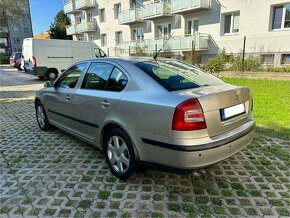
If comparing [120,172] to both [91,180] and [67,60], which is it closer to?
[91,180]

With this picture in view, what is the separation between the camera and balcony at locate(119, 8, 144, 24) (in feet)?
72.1

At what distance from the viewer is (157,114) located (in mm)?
2605

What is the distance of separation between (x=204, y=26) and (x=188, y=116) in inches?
658

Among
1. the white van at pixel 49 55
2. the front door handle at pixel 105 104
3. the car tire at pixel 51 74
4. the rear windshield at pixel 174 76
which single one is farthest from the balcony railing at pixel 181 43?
the front door handle at pixel 105 104

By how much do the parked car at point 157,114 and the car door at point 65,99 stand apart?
0.35 feet

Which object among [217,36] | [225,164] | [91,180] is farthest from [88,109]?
[217,36]

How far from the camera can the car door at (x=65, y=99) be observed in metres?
4.11

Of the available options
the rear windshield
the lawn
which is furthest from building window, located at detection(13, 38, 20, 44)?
the rear windshield

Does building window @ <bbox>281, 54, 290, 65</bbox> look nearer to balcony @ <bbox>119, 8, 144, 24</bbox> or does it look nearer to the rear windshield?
the rear windshield

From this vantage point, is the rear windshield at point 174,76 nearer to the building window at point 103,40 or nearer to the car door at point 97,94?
the car door at point 97,94

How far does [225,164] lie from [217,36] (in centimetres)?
1490

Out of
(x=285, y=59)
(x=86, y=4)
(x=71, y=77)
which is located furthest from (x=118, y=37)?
(x=71, y=77)

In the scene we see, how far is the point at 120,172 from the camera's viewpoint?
3.23m

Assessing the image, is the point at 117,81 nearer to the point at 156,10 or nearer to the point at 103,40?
the point at 156,10
